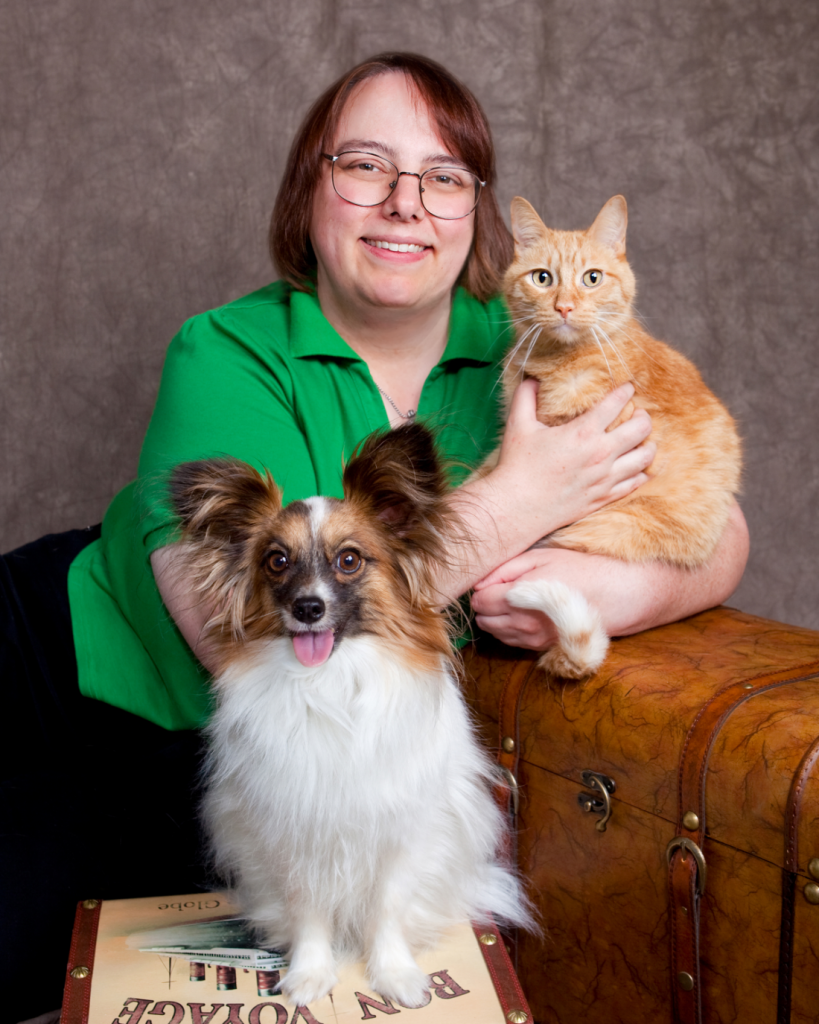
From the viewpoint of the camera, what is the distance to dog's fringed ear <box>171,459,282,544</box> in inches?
60.6

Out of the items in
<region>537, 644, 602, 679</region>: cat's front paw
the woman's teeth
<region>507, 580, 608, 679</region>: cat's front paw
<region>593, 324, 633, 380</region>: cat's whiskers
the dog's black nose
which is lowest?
<region>537, 644, 602, 679</region>: cat's front paw

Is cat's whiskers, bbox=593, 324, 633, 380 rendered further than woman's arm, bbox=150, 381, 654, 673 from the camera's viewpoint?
Yes

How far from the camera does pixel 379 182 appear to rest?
217 centimetres

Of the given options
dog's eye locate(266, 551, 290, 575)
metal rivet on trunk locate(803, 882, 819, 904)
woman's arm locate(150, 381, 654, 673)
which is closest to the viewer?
metal rivet on trunk locate(803, 882, 819, 904)

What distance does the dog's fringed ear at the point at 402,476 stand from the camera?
154 cm

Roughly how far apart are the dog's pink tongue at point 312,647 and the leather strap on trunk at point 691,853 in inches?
25.4

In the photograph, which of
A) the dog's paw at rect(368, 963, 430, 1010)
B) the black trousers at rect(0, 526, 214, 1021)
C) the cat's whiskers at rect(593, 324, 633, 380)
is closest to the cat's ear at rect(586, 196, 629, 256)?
the cat's whiskers at rect(593, 324, 633, 380)

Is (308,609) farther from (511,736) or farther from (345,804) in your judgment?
(511,736)

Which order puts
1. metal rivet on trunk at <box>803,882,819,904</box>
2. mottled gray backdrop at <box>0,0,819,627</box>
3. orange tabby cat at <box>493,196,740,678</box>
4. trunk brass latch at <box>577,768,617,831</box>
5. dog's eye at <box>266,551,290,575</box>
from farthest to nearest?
mottled gray backdrop at <box>0,0,819,627</box>, orange tabby cat at <box>493,196,740,678</box>, trunk brass latch at <box>577,768,617,831</box>, dog's eye at <box>266,551,290,575</box>, metal rivet on trunk at <box>803,882,819,904</box>

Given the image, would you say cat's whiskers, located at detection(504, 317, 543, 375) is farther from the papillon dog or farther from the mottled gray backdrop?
the mottled gray backdrop

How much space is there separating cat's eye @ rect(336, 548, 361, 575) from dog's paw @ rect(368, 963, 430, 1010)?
2.26ft

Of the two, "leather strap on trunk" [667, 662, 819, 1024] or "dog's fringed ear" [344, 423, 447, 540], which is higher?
"dog's fringed ear" [344, 423, 447, 540]

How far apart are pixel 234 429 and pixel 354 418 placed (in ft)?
1.04

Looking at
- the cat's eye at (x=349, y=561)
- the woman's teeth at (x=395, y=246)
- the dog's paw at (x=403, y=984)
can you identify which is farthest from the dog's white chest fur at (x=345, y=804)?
the woman's teeth at (x=395, y=246)
